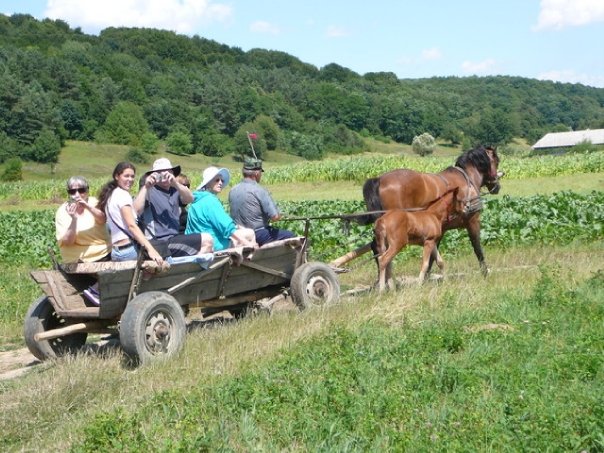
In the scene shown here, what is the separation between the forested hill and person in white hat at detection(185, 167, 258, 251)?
194 feet

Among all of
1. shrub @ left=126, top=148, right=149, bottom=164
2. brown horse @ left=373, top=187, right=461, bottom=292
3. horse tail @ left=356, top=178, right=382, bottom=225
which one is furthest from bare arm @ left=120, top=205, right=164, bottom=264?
shrub @ left=126, top=148, right=149, bottom=164

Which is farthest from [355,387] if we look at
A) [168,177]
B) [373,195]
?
[373,195]

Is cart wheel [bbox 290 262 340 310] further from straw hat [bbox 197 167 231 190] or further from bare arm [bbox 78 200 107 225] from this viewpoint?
bare arm [bbox 78 200 107 225]

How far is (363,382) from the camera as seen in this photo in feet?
18.8

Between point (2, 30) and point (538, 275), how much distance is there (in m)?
145

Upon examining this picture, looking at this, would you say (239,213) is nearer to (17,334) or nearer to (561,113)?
(17,334)

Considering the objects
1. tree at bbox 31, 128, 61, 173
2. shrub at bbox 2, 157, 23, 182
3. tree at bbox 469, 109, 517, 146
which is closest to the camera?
shrub at bbox 2, 157, 23, 182

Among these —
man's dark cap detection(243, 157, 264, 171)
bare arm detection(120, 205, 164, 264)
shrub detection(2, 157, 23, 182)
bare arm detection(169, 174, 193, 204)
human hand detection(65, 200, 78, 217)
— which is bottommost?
shrub detection(2, 157, 23, 182)

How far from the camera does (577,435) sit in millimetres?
4715

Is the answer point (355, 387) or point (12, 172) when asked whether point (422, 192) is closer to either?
point (355, 387)

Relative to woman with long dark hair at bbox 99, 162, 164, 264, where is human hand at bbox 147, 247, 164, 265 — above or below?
below

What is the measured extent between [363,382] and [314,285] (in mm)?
3696

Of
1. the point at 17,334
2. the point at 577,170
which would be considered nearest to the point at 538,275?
the point at 17,334

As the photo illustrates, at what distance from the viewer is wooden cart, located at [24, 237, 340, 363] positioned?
23.8ft
